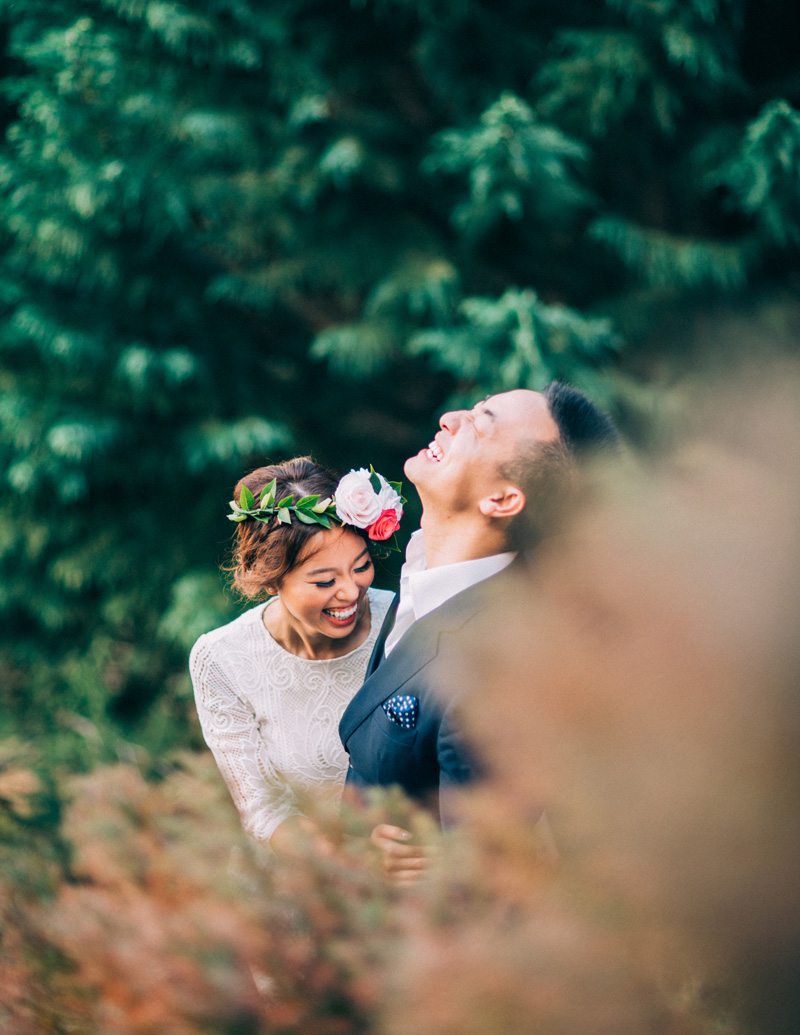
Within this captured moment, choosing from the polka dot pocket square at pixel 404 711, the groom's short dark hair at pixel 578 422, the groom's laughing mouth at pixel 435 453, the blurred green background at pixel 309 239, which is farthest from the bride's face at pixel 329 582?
the blurred green background at pixel 309 239

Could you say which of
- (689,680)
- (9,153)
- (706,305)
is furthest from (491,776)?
(9,153)

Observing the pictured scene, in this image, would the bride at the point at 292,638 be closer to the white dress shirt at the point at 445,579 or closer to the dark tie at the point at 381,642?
the dark tie at the point at 381,642

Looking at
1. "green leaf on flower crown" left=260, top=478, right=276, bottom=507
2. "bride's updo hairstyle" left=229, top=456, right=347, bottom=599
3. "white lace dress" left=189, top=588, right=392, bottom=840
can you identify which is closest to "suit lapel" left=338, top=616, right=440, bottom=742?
"white lace dress" left=189, top=588, right=392, bottom=840

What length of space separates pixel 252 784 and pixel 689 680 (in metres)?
1.77

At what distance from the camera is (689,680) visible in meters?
1.40

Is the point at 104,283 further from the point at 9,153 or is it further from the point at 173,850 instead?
the point at 173,850

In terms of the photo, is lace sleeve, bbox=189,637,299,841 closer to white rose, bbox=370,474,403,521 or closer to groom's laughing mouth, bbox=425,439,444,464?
white rose, bbox=370,474,403,521

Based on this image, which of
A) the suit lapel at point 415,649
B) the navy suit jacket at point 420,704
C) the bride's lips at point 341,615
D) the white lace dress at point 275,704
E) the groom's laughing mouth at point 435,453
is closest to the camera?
the navy suit jacket at point 420,704

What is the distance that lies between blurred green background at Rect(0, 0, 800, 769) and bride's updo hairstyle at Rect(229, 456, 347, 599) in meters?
2.61

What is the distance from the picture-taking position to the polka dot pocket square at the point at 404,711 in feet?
8.01

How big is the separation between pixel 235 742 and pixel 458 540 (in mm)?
975

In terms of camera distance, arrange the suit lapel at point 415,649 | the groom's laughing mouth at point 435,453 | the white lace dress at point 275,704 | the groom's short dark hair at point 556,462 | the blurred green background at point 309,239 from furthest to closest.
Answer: the blurred green background at point 309,239 → the white lace dress at point 275,704 → the groom's laughing mouth at point 435,453 → the groom's short dark hair at point 556,462 → the suit lapel at point 415,649

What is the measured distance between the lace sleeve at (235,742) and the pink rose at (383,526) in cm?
66

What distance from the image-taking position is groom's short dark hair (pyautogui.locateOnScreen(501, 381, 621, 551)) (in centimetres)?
259
